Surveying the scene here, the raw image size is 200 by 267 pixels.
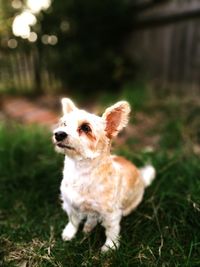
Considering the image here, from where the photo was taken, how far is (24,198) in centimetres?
307

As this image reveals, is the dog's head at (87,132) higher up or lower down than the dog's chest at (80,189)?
higher up

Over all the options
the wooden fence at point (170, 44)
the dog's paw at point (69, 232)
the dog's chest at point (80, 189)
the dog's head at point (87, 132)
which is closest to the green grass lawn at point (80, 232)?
the dog's paw at point (69, 232)

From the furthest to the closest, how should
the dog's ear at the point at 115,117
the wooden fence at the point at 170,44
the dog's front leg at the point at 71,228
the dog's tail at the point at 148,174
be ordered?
1. the wooden fence at the point at 170,44
2. the dog's tail at the point at 148,174
3. the dog's front leg at the point at 71,228
4. the dog's ear at the point at 115,117

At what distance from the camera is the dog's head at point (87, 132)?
1989 mm

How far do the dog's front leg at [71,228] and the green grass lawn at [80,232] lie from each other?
0.05 meters

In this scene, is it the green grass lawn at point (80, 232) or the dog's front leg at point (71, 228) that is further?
the dog's front leg at point (71, 228)

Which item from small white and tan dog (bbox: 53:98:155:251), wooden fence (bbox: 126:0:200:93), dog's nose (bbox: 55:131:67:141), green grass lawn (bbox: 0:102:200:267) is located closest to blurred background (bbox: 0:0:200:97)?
wooden fence (bbox: 126:0:200:93)

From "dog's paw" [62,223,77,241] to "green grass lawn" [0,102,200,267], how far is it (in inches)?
1.9

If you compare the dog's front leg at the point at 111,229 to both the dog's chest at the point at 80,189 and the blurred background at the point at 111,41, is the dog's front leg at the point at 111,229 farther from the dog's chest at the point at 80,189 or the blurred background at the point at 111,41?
Answer: the blurred background at the point at 111,41

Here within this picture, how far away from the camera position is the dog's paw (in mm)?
2579

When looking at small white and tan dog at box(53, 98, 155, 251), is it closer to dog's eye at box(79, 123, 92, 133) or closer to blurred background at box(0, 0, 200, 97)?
dog's eye at box(79, 123, 92, 133)

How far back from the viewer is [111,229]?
243 cm

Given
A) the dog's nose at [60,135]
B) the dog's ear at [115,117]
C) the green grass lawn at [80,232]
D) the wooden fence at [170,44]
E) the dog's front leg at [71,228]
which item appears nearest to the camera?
the dog's nose at [60,135]

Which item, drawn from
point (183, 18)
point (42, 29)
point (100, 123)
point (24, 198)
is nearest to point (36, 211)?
point (24, 198)
